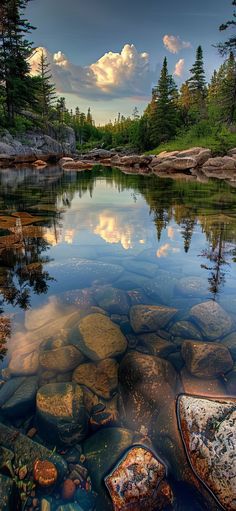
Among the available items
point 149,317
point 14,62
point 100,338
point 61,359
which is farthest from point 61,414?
point 14,62

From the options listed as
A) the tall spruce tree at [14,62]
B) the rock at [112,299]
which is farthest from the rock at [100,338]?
the tall spruce tree at [14,62]

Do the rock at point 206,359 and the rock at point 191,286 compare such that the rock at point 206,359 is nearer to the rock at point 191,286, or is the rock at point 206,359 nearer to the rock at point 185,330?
the rock at point 185,330

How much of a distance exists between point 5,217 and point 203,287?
5.72 metres

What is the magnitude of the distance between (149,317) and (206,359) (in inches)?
34.5

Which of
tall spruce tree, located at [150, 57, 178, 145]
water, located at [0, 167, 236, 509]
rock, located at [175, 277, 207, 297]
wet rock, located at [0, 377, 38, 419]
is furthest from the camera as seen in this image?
tall spruce tree, located at [150, 57, 178, 145]

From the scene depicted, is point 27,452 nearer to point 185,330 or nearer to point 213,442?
point 213,442

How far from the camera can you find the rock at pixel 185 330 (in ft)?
11.3

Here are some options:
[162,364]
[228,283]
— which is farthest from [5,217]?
[162,364]

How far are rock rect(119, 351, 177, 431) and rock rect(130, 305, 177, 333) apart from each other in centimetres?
48

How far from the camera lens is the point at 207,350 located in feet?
10.3

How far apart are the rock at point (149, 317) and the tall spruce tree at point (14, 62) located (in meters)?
37.0

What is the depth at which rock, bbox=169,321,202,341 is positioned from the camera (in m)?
3.45

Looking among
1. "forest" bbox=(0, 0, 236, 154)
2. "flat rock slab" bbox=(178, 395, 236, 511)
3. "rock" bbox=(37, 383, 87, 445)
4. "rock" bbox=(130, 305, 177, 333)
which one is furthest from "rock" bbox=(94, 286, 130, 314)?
"forest" bbox=(0, 0, 236, 154)

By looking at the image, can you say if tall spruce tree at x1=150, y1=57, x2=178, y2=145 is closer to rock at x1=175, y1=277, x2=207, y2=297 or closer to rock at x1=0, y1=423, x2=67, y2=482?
rock at x1=175, y1=277, x2=207, y2=297
